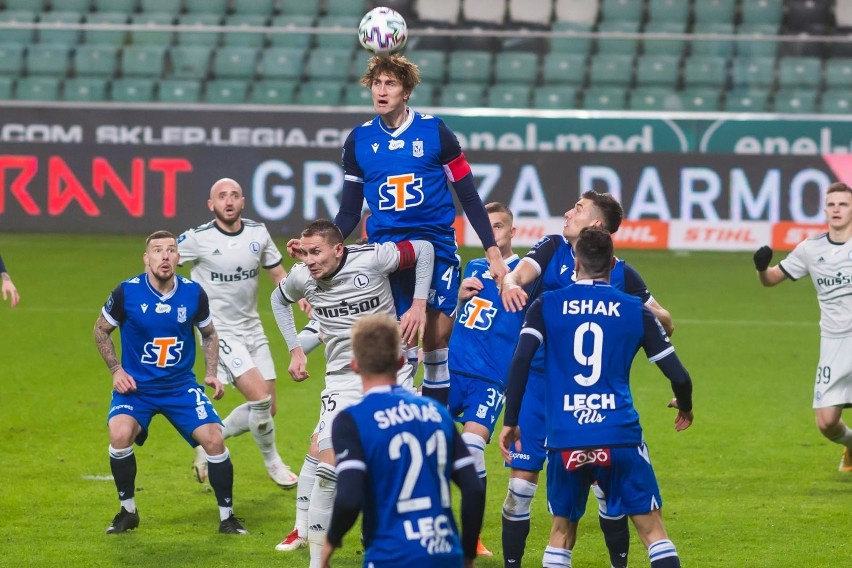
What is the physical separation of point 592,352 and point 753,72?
1661cm

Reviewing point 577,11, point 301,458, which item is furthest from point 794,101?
point 301,458

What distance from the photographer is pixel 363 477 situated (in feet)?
15.4

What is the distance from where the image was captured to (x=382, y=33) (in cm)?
800

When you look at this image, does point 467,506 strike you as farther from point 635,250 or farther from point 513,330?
point 635,250

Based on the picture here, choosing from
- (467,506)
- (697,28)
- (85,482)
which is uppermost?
(697,28)

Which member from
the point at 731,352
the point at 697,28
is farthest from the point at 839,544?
the point at 697,28

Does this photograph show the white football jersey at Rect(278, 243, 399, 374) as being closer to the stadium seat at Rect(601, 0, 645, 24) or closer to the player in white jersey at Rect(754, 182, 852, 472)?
the player in white jersey at Rect(754, 182, 852, 472)

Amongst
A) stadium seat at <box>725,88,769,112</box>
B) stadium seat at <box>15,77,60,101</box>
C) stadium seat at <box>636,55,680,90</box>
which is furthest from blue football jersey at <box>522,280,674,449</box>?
stadium seat at <box>15,77,60,101</box>

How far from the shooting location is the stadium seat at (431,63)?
858 inches

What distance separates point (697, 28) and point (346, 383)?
706 inches

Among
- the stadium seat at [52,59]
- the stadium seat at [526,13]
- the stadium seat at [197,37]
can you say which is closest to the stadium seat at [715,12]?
the stadium seat at [526,13]

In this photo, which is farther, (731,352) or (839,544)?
(731,352)

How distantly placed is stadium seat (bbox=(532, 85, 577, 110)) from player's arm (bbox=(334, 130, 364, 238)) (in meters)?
14.4

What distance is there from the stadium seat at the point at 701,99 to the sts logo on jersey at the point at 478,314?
47.0 feet
